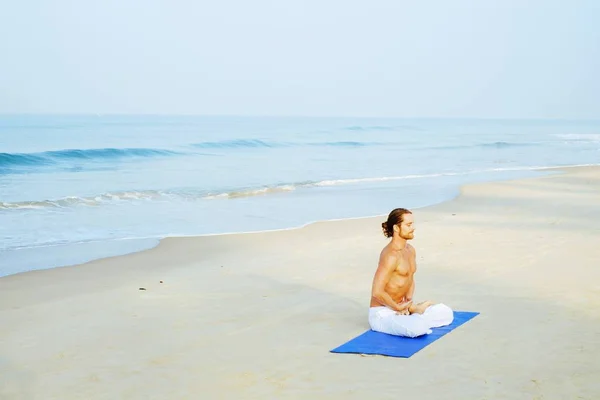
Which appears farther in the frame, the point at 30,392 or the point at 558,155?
the point at 558,155

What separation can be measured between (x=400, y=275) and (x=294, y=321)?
3.52 feet

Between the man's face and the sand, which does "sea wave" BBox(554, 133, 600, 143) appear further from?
the man's face

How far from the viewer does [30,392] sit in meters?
5.19

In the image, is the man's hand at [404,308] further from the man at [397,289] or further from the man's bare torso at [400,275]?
the man's bare torso at [400,275]

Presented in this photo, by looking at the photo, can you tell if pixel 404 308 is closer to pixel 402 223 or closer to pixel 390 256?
pixel 390 256

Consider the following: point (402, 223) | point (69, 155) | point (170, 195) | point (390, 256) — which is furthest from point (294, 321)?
point (69, 155)

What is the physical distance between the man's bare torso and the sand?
1.36ft

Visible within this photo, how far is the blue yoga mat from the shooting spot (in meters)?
5.69

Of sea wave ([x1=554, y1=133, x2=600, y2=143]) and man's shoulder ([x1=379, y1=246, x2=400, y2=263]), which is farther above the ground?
man's shoulder ([x1=379, y1=246, x2=400, y2=263])

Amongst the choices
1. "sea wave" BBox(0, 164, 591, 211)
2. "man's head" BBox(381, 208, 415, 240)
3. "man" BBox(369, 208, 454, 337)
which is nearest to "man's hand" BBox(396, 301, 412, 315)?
"man" BBox(369, 208, 454, 337)

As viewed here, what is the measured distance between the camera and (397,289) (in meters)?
6.36

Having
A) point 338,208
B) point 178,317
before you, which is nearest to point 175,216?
point 338,208

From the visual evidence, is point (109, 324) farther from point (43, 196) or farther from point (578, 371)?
point (43, 196)

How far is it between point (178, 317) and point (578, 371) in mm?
3479
